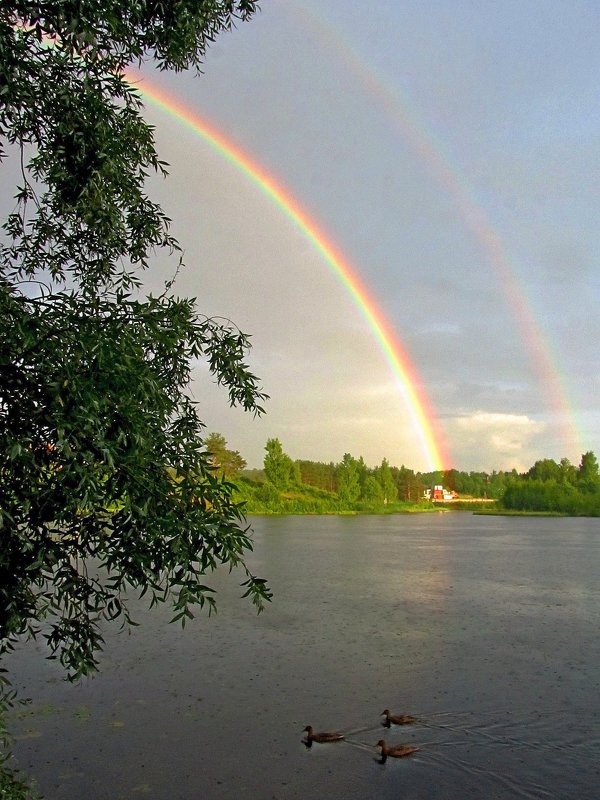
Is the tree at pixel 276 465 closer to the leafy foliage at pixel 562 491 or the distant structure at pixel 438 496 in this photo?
the leafy foliage at pixel 562 491

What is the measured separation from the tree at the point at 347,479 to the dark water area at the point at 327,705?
340 feet

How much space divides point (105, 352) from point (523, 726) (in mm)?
10026

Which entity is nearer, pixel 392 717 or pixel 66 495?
pixel 66 495

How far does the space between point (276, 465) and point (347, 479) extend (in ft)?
74.2

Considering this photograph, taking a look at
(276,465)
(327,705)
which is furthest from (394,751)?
(276,465)

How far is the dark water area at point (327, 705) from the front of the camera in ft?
29.1

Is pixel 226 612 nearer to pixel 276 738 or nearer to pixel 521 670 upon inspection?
pixel 521 670

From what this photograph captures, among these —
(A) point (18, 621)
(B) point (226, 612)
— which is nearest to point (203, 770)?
(A) point (18, 621)

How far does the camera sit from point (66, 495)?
3.54m

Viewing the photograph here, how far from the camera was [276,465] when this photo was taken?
108438 mm

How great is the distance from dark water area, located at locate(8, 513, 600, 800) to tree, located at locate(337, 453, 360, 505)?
104 meters

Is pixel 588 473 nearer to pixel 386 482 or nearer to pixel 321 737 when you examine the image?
pixel 386 482

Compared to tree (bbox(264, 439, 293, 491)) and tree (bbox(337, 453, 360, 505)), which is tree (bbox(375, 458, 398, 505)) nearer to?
tree (bbox(337, 453, 360, 505))

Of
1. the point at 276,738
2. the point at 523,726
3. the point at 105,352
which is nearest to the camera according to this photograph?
the point at 105,352
